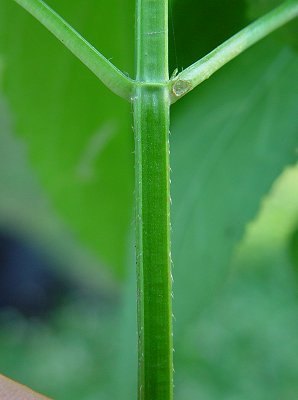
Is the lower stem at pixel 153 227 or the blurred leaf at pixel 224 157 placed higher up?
the blurred leaf at pixel 224 157

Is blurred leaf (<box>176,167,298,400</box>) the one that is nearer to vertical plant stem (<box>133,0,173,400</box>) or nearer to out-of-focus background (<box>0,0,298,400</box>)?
out-of-focus background (<box>0,0,298,400</box>)

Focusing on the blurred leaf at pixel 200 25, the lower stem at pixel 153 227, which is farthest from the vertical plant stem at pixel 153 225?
the blurred leaf at pixel 200 25

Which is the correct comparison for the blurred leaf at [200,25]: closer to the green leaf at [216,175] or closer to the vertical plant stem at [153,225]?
the green leaf at [216,175]

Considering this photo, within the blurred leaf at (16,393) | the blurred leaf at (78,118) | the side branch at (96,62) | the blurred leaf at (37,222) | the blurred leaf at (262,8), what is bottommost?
the blurred leaf at (16,393)

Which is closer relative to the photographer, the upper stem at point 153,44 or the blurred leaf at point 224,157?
the upper stem at point 153,44

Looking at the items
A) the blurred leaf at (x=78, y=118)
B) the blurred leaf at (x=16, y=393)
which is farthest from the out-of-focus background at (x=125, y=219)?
the blurred leaf at (x=16, y=393)
